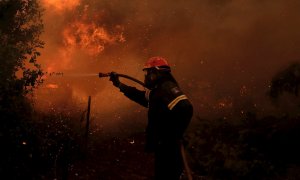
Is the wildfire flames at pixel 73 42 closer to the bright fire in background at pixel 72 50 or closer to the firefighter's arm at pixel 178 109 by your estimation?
the bright fire in background at pixel 72 50

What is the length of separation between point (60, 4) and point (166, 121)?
47.1 feet

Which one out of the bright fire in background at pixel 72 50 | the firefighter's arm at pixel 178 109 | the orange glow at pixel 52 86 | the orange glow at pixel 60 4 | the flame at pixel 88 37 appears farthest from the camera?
the flame at pixel 88 37

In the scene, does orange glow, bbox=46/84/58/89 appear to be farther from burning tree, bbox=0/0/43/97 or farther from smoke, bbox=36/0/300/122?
burning tree, bbox=0/0/43/97

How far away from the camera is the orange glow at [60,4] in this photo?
16.8m

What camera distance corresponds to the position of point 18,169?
6.82m

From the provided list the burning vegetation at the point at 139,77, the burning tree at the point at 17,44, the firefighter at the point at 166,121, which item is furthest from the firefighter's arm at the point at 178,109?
the burning tree at the point at 17,44

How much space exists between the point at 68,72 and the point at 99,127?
16.4 ft

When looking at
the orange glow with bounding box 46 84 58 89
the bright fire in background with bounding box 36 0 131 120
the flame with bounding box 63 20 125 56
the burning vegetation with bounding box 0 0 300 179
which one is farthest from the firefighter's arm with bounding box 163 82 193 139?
the flame with bounding box 63 20 125 56

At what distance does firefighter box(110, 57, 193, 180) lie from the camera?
4.73 m

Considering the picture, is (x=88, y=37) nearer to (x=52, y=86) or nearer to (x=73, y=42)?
(x=73, y=42)

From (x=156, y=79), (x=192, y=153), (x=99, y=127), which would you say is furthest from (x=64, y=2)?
(x=156, y=79)

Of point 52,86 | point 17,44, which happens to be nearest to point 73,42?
point 52,86

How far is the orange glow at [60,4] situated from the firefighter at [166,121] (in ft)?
42.6

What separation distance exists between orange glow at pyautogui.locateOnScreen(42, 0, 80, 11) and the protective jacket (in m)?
13.1
